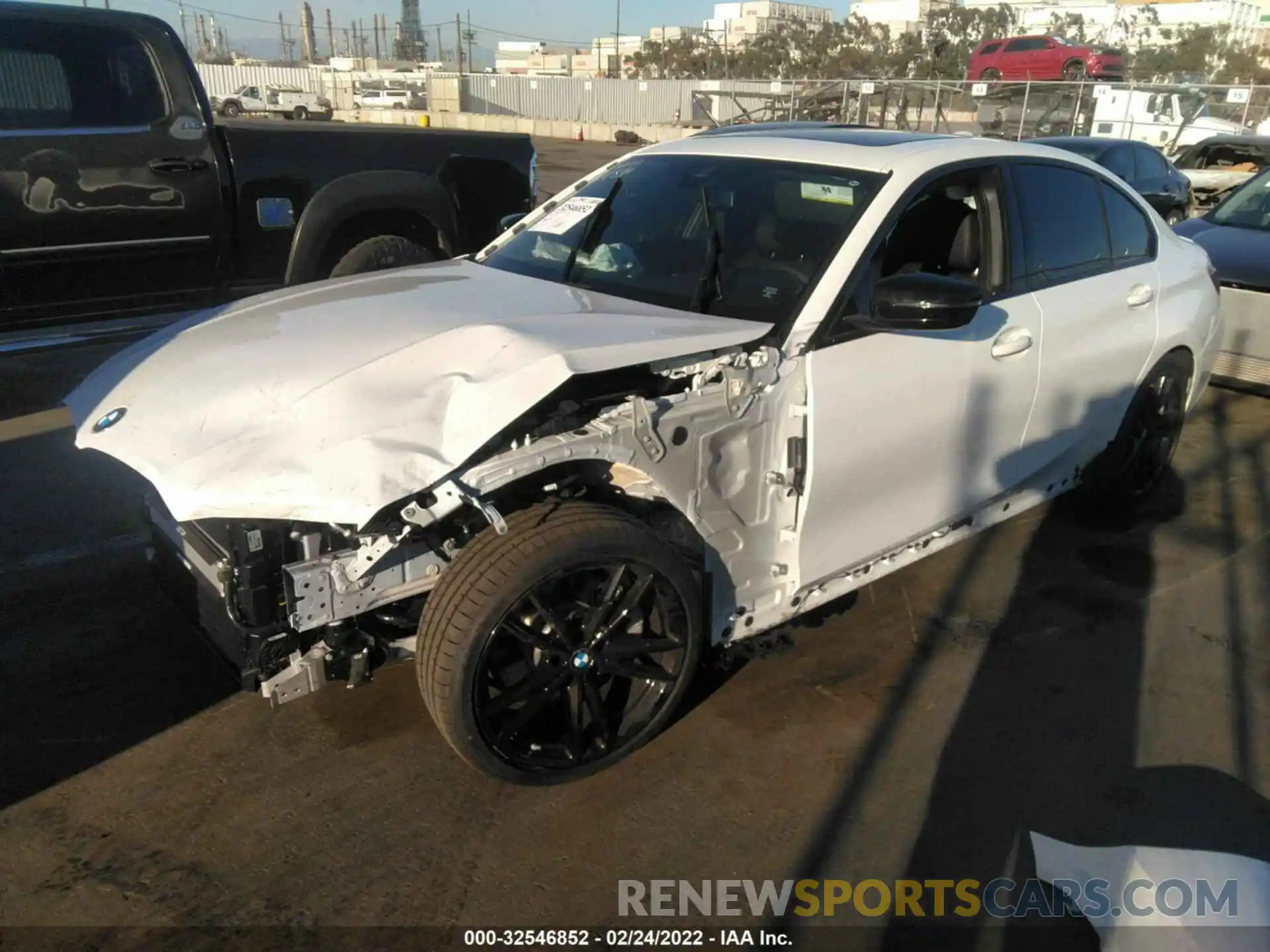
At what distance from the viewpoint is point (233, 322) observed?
Result: 3348 millimetres

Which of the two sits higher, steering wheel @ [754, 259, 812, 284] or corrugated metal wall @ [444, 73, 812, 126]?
steering wheel @ [754, 259, 812, 284]

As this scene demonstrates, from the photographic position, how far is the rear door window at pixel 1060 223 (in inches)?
152

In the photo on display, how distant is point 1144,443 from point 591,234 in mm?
2851

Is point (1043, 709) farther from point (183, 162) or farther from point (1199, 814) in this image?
point (183, 162)

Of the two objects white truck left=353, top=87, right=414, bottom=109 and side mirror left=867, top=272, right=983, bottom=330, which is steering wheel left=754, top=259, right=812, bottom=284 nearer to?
side mirror left=867, top=272, right=983, bottom=330

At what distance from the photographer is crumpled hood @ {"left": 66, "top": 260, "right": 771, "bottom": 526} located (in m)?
2.39

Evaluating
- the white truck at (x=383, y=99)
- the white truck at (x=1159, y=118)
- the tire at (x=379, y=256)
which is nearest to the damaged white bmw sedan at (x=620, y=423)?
the tire at (x=379, y=256)

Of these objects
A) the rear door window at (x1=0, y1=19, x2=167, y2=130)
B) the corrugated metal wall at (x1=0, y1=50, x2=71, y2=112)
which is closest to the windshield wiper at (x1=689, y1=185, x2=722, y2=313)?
the rear door window at (x1=0, y1=19, x2=167, y2=130)

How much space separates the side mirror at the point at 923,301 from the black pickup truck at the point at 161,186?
3.62m

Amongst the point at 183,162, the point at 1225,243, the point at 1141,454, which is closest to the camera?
the point at 1141,454

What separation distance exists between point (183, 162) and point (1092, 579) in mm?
5088

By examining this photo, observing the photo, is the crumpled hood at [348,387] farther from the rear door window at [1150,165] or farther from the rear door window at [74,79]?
the rear door window at [1150,165]

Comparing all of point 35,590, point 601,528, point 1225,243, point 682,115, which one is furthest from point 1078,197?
point 682,115

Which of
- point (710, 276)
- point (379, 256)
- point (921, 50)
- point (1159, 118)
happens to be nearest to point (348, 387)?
point (710, 276)
